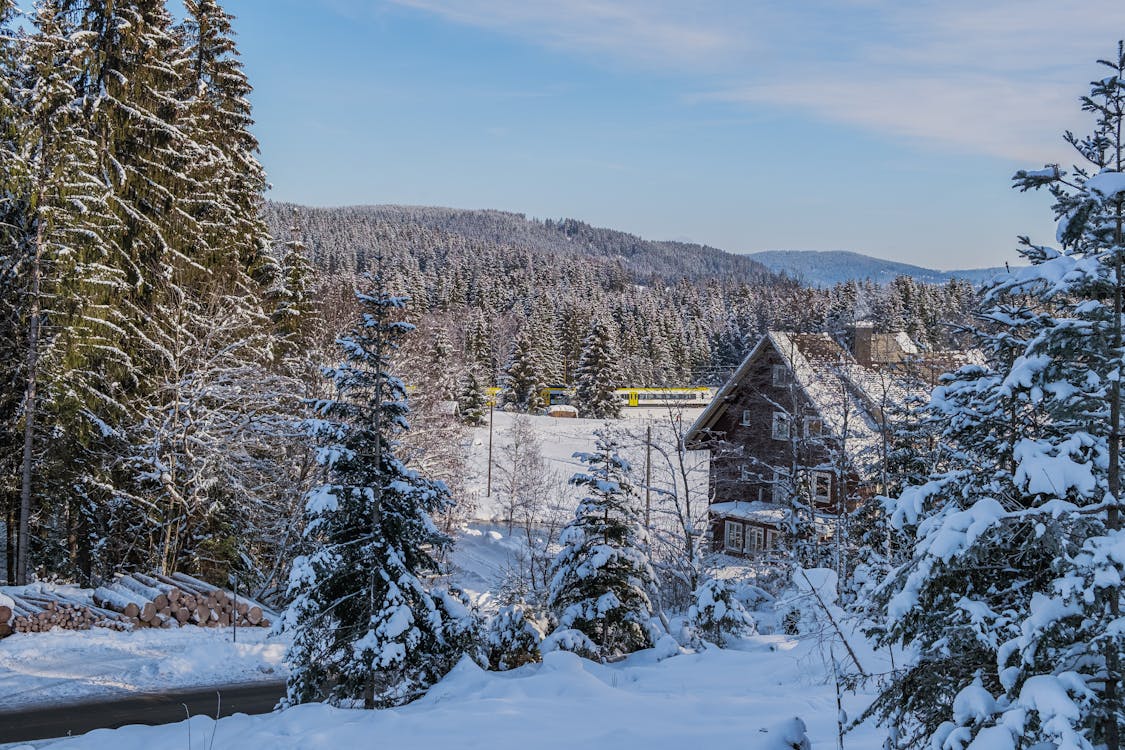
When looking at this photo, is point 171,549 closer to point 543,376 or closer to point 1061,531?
point 1061,531

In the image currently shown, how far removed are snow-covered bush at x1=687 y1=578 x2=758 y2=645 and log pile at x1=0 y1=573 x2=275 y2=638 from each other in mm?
11204

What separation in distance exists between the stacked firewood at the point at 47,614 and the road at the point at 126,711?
3.71 metres

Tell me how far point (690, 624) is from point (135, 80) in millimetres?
19350

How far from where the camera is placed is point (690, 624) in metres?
Result: 13.3

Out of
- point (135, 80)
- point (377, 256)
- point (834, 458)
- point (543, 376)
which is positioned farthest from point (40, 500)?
point (377, 256)

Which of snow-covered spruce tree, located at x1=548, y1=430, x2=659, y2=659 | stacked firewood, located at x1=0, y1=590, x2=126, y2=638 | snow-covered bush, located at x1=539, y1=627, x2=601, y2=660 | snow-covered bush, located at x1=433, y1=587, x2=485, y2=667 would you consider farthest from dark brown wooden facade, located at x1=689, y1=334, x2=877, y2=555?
stacked firewood, located at x1=0, y1=590, x2=126, y2=638

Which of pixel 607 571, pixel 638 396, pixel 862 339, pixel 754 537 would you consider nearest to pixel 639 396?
pixel 638 396

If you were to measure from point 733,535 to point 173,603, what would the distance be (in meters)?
18.9

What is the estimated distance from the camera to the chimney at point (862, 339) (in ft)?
94.7

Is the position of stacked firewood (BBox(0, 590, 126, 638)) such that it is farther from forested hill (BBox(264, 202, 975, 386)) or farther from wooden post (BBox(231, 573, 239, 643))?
forested hill (BBox(264, 202, 975, 386))

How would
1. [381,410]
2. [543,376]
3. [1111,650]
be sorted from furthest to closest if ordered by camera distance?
[543,376] → [381,410] → [1111,650]

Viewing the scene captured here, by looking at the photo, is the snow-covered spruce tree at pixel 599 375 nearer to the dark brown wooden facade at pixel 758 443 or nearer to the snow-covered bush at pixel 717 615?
the dark brown wooden facade at pixel 758 443

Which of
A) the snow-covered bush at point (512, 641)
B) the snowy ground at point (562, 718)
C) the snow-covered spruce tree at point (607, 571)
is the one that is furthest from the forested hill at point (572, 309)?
the snow-covered bush at point (512, 641)

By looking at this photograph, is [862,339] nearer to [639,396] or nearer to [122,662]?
[122,662]
